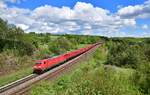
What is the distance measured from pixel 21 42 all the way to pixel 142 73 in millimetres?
33094

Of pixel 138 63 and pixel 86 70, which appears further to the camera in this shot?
pixel 138 63

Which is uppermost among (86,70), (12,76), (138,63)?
(86,70)

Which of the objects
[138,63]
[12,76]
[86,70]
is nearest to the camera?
[86,70]

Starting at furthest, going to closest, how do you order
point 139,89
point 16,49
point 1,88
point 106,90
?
point 16,49 → point 1,88 → point 139,89 → point 106,90

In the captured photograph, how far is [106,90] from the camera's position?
55.0 ft

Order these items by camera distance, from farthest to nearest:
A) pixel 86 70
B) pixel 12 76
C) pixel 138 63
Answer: pixel 138 63, pixel 12 76, pixel 86 70

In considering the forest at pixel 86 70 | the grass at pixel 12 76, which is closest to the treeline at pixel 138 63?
the forest at pixel 86 70

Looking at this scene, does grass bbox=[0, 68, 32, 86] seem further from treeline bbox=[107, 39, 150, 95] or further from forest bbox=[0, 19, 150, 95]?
treeline bbox=[107, 39, 150, 95]

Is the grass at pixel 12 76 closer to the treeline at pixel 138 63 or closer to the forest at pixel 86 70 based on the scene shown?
the forest at pixel 86 70

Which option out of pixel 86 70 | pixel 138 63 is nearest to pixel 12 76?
pixel 86 70

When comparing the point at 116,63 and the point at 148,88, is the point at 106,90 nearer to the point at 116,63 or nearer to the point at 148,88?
the point at 148,88

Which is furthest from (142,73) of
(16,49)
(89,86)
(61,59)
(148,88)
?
(16,49)

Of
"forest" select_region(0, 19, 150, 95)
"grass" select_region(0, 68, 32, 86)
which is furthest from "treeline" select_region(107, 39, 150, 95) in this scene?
"grass" select_region(0, 68, 32, 86)

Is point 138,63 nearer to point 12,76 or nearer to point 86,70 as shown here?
point 86,70
